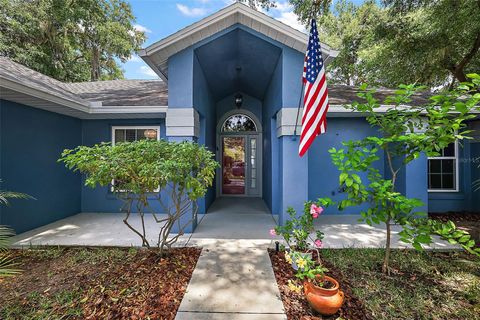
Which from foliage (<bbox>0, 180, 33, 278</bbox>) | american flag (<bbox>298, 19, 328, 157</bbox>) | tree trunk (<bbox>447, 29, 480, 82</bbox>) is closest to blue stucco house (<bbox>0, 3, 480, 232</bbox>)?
american flag (<bbox>298, 19, 328, 157</bbox>)

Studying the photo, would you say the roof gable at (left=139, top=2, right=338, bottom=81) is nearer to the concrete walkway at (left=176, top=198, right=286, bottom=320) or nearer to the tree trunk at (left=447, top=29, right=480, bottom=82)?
the concrete walkway at (left=176, top=198, right=286, bottom=320)

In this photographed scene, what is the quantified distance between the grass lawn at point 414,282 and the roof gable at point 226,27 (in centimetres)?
401

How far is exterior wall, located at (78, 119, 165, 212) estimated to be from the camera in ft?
21.5

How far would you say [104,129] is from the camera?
259 inches

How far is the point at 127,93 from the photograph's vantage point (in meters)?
7.20

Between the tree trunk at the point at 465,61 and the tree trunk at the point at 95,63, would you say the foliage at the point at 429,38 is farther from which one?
the tree trunk at the point at 95,63

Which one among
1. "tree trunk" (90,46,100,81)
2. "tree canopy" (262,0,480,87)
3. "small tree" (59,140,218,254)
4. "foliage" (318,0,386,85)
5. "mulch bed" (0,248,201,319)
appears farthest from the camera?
"foliage" (318,0,386,85)

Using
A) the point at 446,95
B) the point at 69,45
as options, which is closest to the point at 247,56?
the point at 446,95

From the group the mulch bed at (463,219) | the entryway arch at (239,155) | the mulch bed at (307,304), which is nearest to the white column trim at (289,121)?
the mulch bed at (307,304)

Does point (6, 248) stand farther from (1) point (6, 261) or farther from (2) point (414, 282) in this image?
(2) point (414, 282)

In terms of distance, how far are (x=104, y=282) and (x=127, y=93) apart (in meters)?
6.06

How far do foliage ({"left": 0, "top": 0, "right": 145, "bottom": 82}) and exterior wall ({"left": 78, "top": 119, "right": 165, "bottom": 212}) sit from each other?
24.5 ft

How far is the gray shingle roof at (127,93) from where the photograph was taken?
6070mm

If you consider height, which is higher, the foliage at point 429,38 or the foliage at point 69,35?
the foliage at point 69,35
